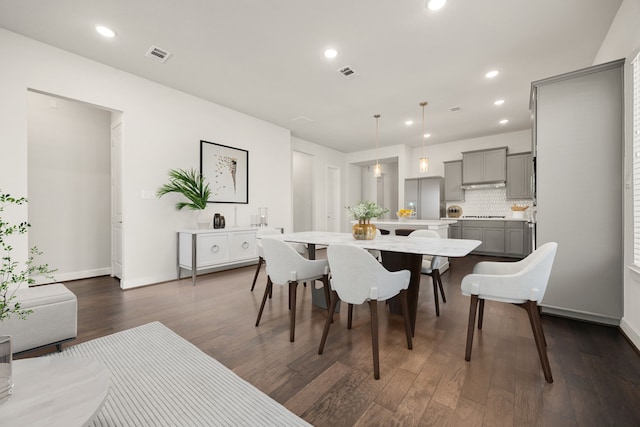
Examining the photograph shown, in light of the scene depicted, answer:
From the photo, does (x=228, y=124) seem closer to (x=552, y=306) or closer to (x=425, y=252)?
(x=425, y=252)

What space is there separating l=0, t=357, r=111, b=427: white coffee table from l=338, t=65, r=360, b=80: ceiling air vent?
143 inches

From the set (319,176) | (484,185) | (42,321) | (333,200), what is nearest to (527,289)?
(42,321)

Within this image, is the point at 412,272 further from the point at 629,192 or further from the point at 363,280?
the point at 629,192

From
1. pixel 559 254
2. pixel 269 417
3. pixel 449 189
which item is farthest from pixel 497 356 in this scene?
pixel 449 189

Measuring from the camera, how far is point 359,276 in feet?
5.74

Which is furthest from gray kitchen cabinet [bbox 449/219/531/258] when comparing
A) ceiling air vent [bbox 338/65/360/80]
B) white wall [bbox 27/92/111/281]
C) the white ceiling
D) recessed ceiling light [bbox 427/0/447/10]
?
white wall [bbox 27/92/111/281]

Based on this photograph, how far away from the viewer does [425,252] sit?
1.79m

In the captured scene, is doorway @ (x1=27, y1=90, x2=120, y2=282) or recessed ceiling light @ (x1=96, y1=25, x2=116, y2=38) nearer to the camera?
recessed ceiling light @ (x1=96, y1=25, x2=116, y2=38)

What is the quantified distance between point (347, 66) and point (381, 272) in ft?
9.11

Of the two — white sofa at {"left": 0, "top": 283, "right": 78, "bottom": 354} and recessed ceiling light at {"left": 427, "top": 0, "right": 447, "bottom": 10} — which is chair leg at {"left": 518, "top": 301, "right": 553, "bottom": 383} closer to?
recessed ceiling light at {"left": 427, "top": 0, "right": 447, "bottom": 10}

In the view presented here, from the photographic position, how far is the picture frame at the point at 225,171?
14.4 feet

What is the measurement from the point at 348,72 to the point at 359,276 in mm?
2885

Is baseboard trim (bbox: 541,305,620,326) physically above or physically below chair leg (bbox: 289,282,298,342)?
below

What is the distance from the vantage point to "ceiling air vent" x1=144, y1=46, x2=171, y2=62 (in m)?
3.00
